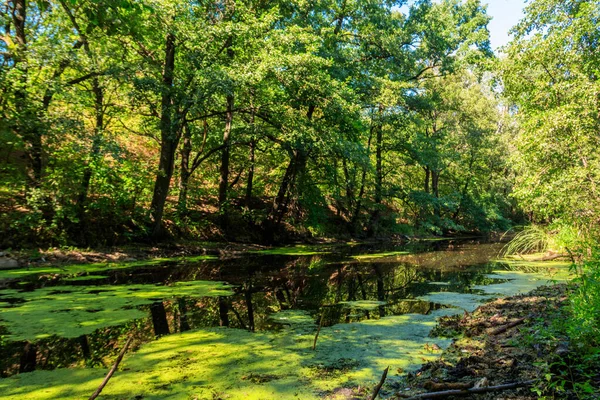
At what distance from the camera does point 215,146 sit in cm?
1505

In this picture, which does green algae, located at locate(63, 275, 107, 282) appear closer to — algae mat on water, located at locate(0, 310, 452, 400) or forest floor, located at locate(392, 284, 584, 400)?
algae mat on water, located at locate(0, 310, 452, 400)

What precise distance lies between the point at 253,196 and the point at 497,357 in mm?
16161

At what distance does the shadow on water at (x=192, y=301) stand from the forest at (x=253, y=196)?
0.17ft

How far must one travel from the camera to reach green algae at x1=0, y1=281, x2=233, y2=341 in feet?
13.6

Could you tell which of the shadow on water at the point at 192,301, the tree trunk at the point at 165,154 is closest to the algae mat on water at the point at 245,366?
the shadow on water at the point at 192,301

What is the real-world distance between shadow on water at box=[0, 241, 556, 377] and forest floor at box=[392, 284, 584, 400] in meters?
1.14

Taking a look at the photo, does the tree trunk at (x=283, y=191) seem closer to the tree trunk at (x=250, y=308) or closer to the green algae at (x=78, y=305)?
the green algae at (x=78, y=305)

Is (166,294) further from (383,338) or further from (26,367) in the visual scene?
(383,338)

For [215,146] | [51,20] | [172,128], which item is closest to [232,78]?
[172,128]

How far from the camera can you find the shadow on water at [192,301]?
Result: 3746mm

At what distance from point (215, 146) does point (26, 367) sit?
41.3 feet

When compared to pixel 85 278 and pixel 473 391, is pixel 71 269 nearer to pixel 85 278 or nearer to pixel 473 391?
pixel 85 278

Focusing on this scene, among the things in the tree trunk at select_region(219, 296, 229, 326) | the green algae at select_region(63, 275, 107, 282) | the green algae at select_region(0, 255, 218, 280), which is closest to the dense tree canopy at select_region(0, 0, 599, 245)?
the green algae at select_region(0, 255, 218, 280)

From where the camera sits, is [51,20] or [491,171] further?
[491,171]
